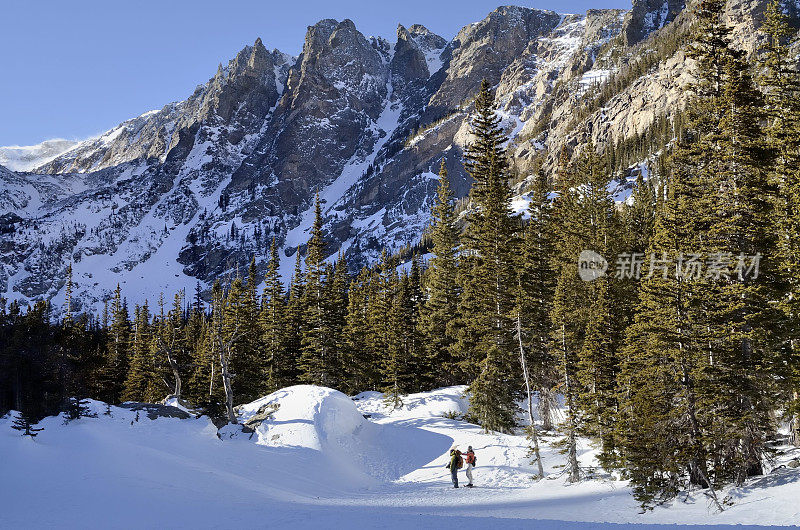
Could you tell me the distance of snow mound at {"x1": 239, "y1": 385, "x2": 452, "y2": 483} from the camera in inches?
1017

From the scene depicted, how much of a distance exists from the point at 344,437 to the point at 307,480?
607 centimetres

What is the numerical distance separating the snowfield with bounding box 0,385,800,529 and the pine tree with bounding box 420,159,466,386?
10.0 meters

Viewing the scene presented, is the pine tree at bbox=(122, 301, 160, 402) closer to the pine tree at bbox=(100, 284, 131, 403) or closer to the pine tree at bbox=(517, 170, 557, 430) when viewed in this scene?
the pine tree at bbox=(100, 284, 131, 403)

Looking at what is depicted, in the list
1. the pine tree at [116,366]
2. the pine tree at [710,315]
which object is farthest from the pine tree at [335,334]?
the pine tree at [116,366]

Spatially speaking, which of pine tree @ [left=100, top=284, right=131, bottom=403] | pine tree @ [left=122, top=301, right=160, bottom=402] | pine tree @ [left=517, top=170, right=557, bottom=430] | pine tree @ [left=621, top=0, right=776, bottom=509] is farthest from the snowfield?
pine tree @ [left=100, top=284, right=131, bottom=403]

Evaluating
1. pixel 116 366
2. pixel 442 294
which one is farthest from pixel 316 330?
pixel 116 366

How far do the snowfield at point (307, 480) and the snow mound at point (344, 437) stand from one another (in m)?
0.09

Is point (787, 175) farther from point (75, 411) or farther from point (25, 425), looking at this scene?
point (75, 411)

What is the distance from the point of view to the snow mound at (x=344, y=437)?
2584cm

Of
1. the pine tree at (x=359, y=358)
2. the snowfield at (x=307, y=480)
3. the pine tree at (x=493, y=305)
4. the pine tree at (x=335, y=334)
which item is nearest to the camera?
the snowfield at (x=307, y=480)

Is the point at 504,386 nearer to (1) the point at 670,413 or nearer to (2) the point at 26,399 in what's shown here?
(1) the point at 670,413

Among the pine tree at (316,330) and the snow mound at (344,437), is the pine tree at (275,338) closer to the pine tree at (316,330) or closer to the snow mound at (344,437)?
the pine tree at (316,330)

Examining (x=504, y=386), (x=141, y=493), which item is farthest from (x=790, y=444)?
(x=141, y=493)

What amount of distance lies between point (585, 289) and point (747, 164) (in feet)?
38.7
